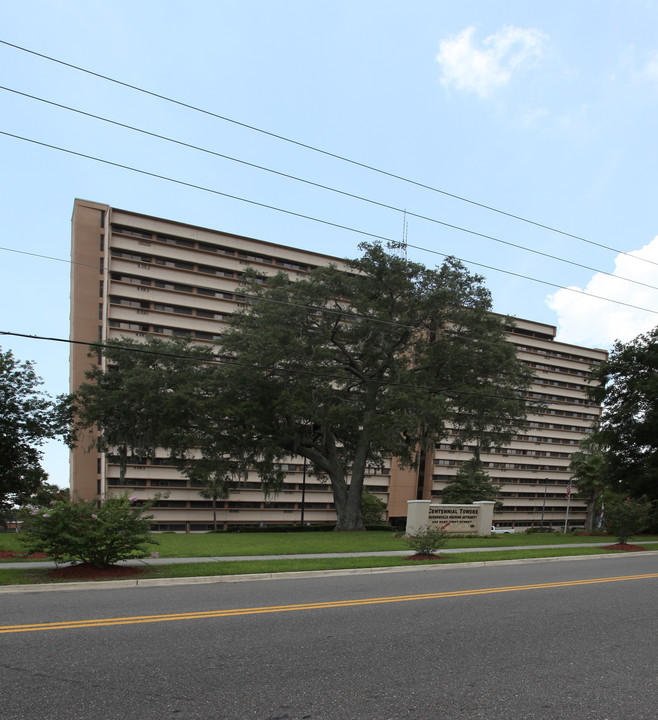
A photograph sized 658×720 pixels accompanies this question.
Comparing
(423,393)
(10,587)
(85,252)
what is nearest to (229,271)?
(85,252)

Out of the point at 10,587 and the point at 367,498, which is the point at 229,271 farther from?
the point at 10,587

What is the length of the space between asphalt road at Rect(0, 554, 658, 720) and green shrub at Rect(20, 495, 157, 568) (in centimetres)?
143

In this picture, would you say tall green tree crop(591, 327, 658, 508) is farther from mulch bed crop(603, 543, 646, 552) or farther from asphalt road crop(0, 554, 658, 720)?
asphalt road crop(0, 554, 658, 720)

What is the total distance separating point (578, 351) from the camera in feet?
310

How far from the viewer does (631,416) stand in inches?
1324

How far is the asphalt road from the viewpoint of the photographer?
4320mm

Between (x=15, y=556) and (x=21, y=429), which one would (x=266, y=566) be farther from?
(x=21, y=429)

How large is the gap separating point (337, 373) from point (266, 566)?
15.7 metres

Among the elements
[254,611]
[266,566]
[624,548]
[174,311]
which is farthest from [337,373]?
[174,311]

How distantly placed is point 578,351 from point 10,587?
97736 millimetres

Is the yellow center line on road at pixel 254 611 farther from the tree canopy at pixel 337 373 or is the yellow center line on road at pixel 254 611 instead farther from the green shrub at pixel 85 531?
the tree canopy at pixel 337 373

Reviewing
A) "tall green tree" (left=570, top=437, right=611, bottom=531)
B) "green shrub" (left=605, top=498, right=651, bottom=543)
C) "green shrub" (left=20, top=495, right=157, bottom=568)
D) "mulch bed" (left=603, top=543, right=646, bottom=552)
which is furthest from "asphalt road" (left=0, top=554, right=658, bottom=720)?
"tall green tree" (left=570, top=437, right=611, bottom=531)

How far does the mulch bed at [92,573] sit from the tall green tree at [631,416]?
2961 centimetres

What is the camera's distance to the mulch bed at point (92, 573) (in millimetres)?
10305
